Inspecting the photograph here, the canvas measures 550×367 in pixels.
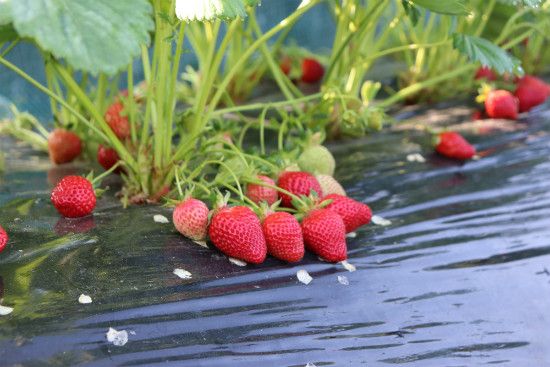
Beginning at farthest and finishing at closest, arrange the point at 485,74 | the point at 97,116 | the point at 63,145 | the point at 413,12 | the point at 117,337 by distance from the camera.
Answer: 1. the point at 485,74
2. the point at 63,145
3. the point at 413,12
4. the point at 97,116
5. the point at 117,337

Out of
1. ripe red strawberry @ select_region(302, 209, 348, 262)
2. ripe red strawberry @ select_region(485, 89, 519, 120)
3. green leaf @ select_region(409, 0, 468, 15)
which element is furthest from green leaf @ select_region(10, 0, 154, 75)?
ripe red strawberry @ select_region(485, 89, 519, 120)

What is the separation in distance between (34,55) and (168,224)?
46.1 inches

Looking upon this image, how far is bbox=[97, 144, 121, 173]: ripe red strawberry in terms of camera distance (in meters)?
1.46

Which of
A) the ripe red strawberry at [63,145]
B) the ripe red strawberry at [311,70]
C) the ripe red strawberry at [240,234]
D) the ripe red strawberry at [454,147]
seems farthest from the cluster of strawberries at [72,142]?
the ripe red strawberry at [311,70]

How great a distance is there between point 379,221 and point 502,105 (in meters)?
0.74

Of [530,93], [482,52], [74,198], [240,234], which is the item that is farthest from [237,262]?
[530,93]

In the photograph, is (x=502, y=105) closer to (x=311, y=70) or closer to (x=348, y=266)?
(x=311, y=70)

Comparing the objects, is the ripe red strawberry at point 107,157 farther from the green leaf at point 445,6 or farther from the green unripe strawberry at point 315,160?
the green leaf at point 445,6

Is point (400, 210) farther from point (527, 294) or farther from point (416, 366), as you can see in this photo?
point (416, 366)

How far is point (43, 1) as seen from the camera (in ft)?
2.78

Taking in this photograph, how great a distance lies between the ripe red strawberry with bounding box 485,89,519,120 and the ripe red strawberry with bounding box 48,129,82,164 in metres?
0.95

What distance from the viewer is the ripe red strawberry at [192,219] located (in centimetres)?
116

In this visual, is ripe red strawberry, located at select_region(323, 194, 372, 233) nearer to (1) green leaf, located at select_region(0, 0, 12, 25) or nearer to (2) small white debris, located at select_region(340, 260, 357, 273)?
(2) small white debris, located at select_region(340, 260, 357, 273)

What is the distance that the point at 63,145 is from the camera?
160 centimetres
